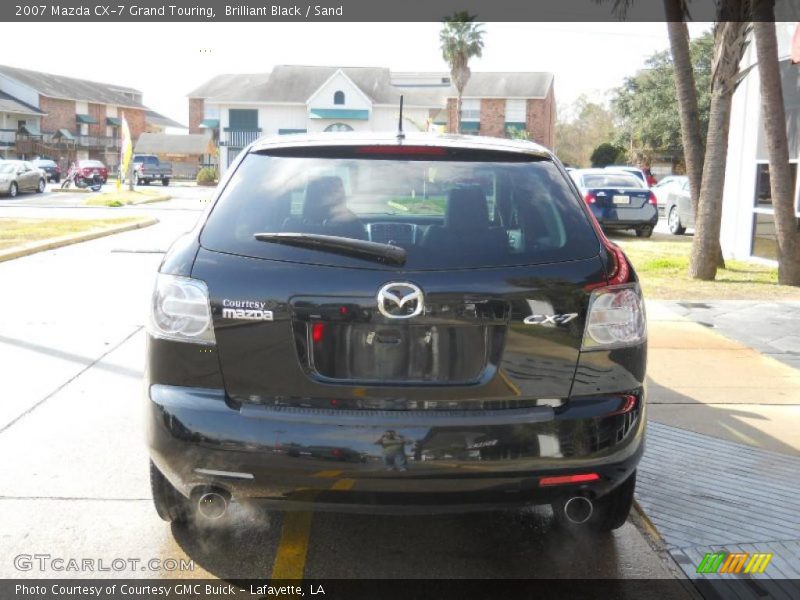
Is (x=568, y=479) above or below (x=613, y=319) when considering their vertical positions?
below

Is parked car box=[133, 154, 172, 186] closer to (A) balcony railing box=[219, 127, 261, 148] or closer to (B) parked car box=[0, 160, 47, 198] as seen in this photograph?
(A) balcony railing box=[219, 127, 261, 148]

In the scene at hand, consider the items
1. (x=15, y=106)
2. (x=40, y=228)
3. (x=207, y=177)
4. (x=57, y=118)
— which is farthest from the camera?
(x=57, y=118)

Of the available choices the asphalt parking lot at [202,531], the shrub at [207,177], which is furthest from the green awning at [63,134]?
the asphalt parking lot at [202,531]

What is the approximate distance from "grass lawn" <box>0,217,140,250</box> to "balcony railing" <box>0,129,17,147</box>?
50797mm

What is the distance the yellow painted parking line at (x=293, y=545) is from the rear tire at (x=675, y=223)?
1862 cm

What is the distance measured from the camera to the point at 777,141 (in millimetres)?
11031

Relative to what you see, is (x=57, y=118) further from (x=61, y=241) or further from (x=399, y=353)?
(x=399, y=353)

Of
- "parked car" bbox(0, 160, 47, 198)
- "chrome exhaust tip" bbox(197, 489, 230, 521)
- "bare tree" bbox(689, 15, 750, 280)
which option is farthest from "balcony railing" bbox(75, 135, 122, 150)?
"chrome exhaust tip" bbox(197, 489, 230, 521)

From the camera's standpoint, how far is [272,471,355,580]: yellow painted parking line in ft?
11.6

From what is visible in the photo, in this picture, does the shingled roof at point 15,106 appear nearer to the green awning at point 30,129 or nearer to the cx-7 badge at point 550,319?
the green awning at point 30,129

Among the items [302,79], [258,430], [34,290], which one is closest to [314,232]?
[258,430]

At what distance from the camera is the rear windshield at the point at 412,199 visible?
3.20 metres

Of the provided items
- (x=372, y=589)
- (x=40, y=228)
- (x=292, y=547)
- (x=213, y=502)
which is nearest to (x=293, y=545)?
(x=292, y=547)

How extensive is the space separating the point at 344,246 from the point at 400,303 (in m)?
0.30
